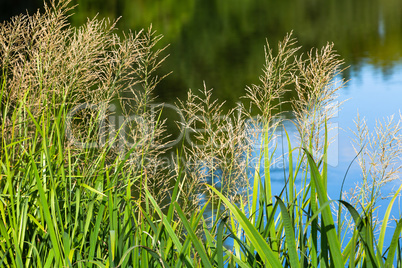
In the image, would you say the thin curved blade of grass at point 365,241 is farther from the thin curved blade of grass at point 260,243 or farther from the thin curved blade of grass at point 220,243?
the thin curved blade of grass at point 220,243

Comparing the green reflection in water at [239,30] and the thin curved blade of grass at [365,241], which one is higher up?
the green reflection in water at [239,30]

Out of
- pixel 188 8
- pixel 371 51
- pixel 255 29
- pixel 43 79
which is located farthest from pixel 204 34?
pixel 43 79

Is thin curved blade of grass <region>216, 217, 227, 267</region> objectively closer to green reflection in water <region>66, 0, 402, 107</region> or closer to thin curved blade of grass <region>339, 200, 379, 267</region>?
thin curved blade of grass <region>339, 200, 379, 267</region>

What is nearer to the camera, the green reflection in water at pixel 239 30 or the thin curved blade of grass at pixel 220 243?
the thin curved blade of grass at pixel 220 243

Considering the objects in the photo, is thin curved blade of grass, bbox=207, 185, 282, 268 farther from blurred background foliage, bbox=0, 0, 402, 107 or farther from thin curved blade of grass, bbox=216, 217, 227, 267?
blurred background foliage, bbox=0, 0, 402, 107

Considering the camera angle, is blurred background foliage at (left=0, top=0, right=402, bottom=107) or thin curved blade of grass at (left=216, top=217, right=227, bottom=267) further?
blurred background foliage at (left=0, top=0, right=402, bottom=107)

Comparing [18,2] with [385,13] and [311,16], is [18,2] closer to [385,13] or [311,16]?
[311,16]

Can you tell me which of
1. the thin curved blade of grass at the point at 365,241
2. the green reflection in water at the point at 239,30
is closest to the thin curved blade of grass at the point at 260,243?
the thin curved blade of grass at the point at 365,241

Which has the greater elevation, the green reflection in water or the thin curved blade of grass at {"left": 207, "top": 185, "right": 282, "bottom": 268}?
the green reflection in water

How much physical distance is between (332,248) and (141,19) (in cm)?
2292

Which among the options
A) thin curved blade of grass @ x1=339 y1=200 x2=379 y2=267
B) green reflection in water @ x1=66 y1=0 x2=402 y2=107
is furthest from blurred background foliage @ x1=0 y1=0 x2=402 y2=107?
thin curved blade of grass @ x1=339 y1=200 x2=379 y2=267

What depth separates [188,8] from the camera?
3005cm

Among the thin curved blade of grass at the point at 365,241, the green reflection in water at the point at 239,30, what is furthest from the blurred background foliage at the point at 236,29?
the thin curved blade of grass at the point at 365,241

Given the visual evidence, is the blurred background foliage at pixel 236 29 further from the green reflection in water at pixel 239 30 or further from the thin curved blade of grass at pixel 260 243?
the thin curved blade of grass at pixel 260 243
